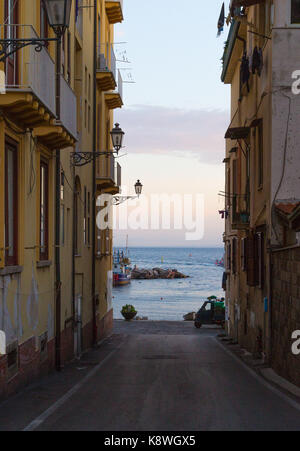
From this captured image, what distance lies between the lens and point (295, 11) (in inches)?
764

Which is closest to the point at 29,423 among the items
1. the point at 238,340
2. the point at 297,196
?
the point at 297,196

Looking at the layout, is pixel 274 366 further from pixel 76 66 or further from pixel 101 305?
pixel 101 305

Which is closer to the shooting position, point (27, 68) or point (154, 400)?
point (27, 68)

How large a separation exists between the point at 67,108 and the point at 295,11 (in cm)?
690

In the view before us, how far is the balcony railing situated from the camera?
1273 cm

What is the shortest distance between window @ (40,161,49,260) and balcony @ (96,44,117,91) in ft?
41.0

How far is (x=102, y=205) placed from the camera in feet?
104

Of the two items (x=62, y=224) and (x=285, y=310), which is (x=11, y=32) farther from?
(x=285, y=310)

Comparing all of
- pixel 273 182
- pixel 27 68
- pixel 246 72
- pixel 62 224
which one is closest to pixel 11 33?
pixel 27 68

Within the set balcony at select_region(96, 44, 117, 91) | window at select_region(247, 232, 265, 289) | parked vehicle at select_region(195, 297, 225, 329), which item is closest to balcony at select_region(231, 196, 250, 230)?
window at select_region(247, 232, 265, 289)

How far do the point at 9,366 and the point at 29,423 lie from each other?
118 inches

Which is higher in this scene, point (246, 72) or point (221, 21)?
point (221, 21)

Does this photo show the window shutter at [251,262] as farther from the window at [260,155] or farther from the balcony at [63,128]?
the balcony at [63,128]

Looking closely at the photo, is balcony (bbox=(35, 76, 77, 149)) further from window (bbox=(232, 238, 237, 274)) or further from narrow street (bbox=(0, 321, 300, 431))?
window (bbox=(232, 238, 237, 274))
